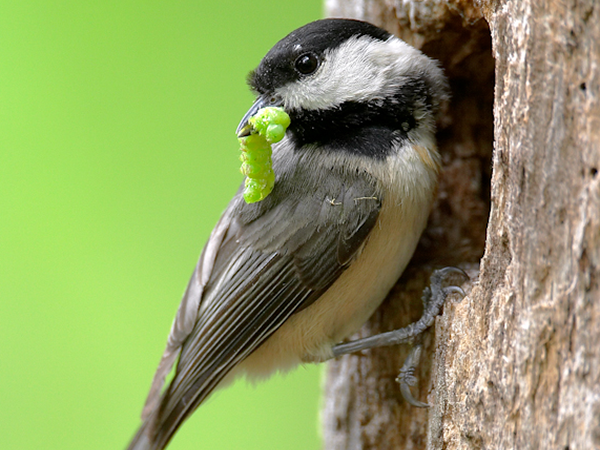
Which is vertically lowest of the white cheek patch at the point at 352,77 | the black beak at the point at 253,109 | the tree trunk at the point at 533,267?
the tree trunk at the point at 533,267

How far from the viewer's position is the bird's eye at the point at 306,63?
165cm

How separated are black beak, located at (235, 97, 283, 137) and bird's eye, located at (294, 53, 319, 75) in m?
0.10

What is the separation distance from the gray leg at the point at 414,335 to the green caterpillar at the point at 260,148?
526mm

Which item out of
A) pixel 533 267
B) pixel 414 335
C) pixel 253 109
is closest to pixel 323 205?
pixel 253 109

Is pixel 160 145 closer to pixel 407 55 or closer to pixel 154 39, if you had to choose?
pixel 154 39

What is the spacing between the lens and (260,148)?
1.54 meters

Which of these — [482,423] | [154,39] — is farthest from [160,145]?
[482,423]

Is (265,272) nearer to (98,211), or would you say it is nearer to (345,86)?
(345,86)

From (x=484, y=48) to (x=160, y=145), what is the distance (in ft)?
5.92

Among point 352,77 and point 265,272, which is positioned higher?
point 352,77

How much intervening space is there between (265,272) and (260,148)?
331 millimetres

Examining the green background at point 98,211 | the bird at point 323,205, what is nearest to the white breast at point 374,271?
the bird at point 323,205

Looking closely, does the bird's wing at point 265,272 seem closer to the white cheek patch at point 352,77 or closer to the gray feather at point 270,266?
the gray feather at point 270,266

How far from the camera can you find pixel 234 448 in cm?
294
